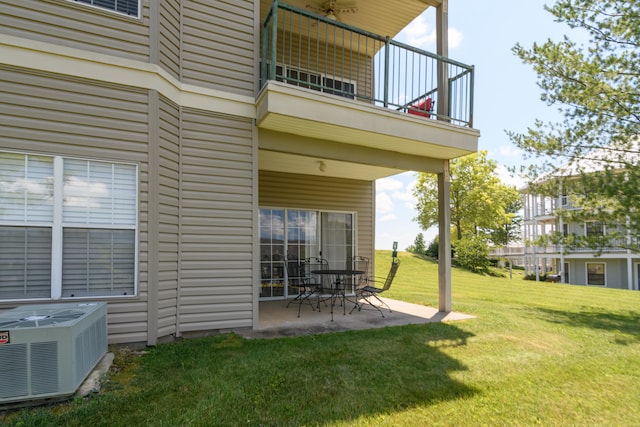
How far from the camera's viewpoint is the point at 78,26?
4.06 m

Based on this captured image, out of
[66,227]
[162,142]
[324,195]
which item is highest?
[162,142]

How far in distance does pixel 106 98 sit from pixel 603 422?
18.6 feet

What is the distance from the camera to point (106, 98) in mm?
4188

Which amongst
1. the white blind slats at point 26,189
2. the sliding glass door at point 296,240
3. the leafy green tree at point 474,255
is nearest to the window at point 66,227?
the white blind slats at point 26,189

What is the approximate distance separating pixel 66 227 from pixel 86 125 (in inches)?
44.7

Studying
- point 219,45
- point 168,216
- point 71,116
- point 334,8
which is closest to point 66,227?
point 168,216

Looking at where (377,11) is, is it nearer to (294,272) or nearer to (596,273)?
(294,272)

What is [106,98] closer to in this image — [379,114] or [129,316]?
[129,316]

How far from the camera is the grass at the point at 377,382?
2.85 meters

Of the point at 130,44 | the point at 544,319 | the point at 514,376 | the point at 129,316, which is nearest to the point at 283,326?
the point at 129,316

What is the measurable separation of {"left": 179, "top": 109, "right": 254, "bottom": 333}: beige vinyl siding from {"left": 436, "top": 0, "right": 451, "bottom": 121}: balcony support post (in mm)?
3656

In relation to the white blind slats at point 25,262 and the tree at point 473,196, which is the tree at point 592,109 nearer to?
the white blind slats at point 25,262

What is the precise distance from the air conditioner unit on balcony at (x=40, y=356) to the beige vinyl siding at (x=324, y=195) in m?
5.36

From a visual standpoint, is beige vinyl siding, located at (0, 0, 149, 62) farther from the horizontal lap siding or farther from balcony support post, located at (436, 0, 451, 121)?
balcony support post, located at (436, 0, 451, 121)
